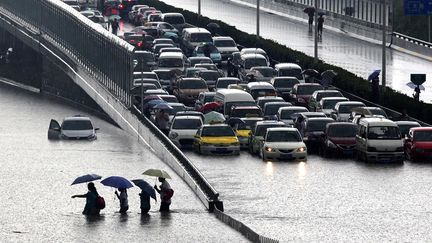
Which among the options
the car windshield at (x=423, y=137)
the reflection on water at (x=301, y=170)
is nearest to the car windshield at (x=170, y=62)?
the reflection on water at (x=301, y=170)

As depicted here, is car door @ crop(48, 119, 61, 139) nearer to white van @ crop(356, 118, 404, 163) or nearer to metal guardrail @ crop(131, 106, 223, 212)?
metal guardrail @ crop(131, 106, 223, 212)

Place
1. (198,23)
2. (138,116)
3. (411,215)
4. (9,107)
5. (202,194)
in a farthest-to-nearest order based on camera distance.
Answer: (198,23), (9,107), (138,116), (202,194), (411,215)

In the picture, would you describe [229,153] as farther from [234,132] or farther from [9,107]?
[9,107]

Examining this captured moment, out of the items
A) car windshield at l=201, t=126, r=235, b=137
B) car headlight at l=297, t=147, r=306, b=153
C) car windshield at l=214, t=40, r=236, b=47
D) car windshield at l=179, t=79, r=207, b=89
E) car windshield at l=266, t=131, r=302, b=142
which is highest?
car windshield at l=266, t=131, r=302, b=142

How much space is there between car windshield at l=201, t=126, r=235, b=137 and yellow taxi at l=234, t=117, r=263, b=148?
221 cm

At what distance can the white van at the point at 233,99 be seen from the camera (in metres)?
92.0

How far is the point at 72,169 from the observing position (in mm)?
86062

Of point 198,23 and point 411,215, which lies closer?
point 411,215

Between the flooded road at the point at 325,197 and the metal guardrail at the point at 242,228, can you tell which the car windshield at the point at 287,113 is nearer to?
the flooded road at the point at 325,197

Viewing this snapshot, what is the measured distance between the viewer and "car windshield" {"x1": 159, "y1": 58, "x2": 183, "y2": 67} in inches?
4444

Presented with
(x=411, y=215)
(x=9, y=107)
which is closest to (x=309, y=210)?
(x=411, y=215)

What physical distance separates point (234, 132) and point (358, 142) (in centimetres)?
595

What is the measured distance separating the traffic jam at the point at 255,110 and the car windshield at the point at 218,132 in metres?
0.04

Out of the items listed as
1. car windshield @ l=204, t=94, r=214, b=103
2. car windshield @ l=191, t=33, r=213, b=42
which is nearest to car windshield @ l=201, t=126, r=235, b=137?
car windshield @ l=204, t=94, r=214, b=103
